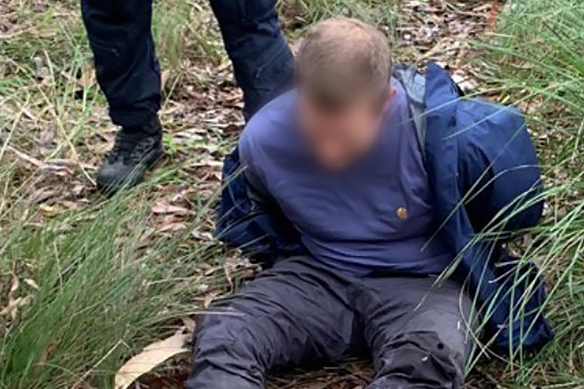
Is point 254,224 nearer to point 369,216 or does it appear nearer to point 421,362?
point 369,216

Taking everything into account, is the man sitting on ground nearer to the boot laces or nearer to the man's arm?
the man's arm

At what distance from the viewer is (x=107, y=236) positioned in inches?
114

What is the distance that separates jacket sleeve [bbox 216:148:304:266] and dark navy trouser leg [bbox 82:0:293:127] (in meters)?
0.48

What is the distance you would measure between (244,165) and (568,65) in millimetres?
877

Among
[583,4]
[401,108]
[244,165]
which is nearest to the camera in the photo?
[401,108]

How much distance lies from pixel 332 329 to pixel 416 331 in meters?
0.23

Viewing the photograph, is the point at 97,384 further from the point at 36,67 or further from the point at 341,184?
the point at 36,67

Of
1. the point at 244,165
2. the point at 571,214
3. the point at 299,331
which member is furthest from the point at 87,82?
the point at 571,214

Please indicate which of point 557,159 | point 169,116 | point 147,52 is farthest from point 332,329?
point 169,116

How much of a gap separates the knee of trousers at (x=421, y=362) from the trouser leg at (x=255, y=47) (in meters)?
1.07

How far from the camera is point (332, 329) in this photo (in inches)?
118

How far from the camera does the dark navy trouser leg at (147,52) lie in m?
3.64

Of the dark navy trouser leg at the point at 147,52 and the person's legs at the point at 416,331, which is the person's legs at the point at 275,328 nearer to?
the person's legs at the point at 416,331

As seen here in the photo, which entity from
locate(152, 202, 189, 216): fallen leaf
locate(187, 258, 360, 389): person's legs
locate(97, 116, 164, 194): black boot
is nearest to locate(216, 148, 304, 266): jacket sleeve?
locate(187, 258, 360, 389): person's legs
